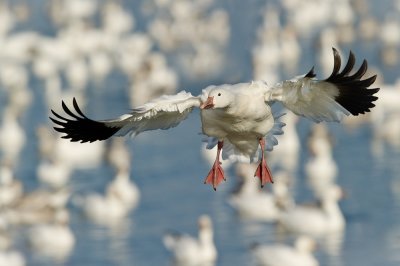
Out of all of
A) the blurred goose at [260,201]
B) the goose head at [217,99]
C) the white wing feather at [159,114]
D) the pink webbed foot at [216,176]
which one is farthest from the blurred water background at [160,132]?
the goose head at [217,99]

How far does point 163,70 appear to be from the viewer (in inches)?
1105

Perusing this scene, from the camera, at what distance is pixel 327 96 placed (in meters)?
10.6

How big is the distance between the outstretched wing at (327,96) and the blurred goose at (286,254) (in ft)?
14.0

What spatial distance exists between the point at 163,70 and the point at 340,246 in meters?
12.9

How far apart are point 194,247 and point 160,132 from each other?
8806 mm

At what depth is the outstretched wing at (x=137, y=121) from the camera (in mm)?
10266

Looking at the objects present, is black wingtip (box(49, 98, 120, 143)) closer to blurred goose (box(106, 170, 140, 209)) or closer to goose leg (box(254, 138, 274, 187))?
goose leg (box(254, 138, 274, 187))

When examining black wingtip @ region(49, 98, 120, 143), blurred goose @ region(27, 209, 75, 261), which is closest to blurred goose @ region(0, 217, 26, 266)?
blurred goose @ region(27, 209, 75, 261)

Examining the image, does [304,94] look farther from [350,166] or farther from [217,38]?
[217,38]

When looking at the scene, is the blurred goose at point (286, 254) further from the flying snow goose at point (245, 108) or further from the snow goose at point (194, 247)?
the flying snow goose at point (245, 108)

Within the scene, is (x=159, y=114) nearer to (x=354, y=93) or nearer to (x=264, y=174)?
(x=264, y=174)

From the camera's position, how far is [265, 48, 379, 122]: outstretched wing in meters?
10.4

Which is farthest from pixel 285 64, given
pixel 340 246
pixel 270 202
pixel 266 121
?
pixel 266 121

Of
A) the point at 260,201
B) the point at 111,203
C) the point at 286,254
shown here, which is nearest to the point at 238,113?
the point at 286,254
